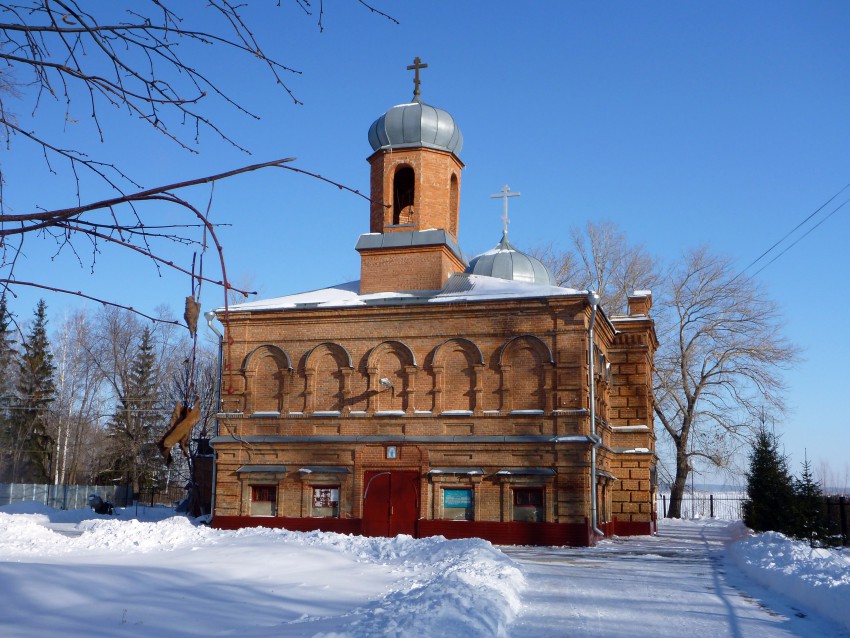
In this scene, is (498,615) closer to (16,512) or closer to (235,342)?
(235,342)

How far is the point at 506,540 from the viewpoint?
21953 millimetres

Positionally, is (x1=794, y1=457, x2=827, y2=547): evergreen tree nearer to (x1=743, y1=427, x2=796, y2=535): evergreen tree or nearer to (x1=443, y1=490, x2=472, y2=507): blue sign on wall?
(x1=743, y1=427, x2=796, y2=535): evergreen tree

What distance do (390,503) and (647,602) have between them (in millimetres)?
11751

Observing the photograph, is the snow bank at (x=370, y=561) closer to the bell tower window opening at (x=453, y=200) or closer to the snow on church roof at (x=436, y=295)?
the snow on church roof at (x=436, y=295)

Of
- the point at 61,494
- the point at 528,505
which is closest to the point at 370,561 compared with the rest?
the point at 528,505

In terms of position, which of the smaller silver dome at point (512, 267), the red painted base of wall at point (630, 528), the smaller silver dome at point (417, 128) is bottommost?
the red painted base of wall at point (630, 528)

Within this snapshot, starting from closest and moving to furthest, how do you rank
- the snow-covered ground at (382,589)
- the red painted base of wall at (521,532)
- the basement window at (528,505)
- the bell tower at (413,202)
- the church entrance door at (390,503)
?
the snow-covered ground at (382,589) → the red painted base of wall at (521,532) → the basement window at (528,505) → the church entrance door at (390,503) → the bell tower at (413,202)

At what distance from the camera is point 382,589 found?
11.8 meters

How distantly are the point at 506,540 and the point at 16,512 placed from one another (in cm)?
2395

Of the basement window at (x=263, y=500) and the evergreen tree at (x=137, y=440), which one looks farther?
the evergreen tree at (x=137, y=440)

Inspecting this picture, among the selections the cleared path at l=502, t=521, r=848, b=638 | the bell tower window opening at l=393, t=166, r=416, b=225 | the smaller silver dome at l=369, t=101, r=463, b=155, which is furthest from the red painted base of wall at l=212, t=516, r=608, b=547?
the smaller silver dome at l=369, t=101, r=463, b=155

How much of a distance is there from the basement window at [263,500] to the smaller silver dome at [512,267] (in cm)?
1094

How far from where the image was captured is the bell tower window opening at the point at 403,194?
2677cm

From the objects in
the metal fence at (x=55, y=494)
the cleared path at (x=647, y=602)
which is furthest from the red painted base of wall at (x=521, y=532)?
the metal fence at (x=55, y=494)
